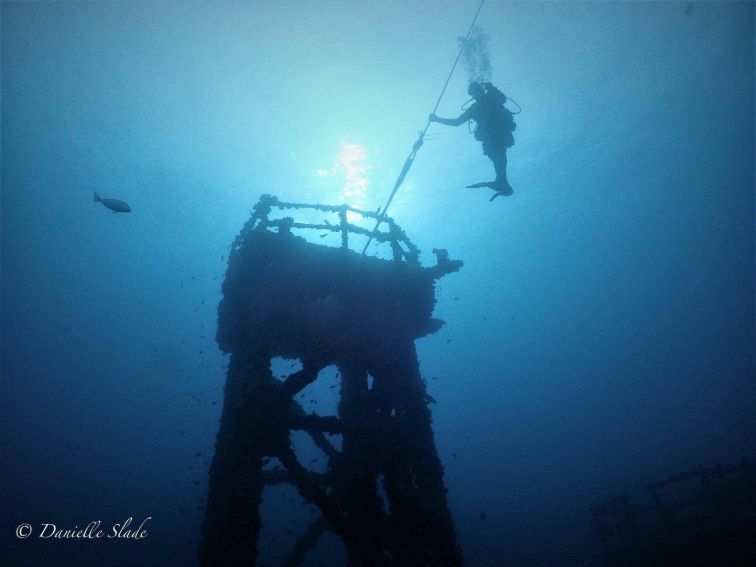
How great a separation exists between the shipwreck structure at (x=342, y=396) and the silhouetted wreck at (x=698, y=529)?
17.2 m

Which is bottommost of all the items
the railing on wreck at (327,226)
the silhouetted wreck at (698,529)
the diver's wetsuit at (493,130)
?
the silhouetted wreck at (698,529)

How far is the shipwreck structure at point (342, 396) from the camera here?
162 inches

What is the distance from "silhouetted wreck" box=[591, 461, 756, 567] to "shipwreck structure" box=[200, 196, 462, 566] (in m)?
17.2

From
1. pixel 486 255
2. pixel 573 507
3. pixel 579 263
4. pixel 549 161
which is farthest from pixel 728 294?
pixel 549 161

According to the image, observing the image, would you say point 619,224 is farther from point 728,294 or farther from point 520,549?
point 520,549

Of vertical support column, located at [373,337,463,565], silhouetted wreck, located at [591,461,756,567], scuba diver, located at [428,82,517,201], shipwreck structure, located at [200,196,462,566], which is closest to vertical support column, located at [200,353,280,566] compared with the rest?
shipwreck structure, located at [200,196,462,566]

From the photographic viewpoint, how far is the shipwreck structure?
412cm

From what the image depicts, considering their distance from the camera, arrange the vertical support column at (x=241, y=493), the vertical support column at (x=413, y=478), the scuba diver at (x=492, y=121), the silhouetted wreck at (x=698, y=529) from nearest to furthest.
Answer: the vertical support column at (x=241, y=493) < the vertical support column at (x=413, y=478) < the scuba diver at (x=492, y=121) < the silhouetted wreck at (x=698, y=529)

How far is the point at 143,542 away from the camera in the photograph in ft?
191

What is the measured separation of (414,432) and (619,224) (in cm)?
10160

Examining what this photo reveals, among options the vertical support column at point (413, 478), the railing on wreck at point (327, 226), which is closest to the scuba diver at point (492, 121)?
the railing on wreck at point (327, 226)

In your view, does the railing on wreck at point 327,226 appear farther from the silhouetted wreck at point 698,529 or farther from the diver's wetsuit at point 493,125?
the silhouetted wreck at point 698,529

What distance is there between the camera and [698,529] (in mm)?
16766

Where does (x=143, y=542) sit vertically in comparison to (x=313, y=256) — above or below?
above
